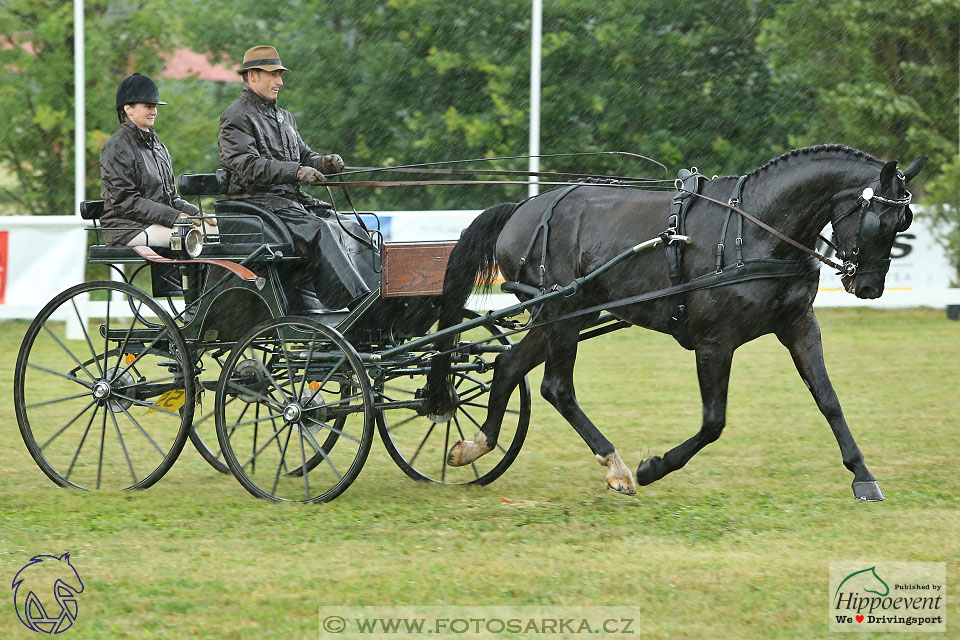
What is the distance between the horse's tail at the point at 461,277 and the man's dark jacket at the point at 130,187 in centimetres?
142

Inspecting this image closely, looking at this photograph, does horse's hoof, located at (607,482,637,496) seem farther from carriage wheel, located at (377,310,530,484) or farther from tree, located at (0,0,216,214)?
tree, located at (0,0,216,214)

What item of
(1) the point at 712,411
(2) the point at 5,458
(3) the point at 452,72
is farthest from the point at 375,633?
(3) the point at 452,72

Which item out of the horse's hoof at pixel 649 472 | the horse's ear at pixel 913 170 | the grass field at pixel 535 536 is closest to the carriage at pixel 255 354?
the grass field at pixel 535 536

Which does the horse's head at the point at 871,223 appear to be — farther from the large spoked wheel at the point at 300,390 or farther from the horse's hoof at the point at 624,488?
the large spoked wheel at the point at 300,390

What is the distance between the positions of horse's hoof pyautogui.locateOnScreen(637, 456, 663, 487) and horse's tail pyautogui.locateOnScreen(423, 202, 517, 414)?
987 mm

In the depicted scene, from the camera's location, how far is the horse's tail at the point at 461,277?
21.7 feet

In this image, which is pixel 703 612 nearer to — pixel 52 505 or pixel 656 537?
pixel 656 537

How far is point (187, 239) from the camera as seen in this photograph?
654 cm

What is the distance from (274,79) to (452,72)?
11.2m

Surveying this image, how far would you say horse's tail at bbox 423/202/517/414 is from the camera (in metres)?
6.61

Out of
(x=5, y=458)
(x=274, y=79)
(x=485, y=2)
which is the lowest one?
(x=5, y=458)

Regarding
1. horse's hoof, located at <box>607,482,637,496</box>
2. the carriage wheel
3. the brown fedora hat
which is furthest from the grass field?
the brown fedora hat

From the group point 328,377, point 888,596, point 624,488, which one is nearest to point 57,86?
point 328,377

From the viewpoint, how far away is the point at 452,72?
701 inches
